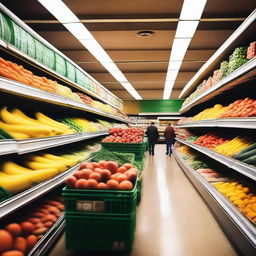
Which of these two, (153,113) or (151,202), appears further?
(153,113)

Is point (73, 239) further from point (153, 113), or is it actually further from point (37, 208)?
point (153, 113)

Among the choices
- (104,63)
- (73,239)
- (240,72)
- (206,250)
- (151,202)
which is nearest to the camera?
(73,239)

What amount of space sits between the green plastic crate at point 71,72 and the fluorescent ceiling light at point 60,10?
0.85 metres

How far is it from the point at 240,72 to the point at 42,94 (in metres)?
2.06

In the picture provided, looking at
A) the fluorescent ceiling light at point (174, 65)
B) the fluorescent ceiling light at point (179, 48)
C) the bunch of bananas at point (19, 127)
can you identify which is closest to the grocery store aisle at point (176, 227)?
the bunch of bananas at point (19, 127)

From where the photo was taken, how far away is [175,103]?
1616 centimetres

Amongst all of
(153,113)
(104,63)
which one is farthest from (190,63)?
(153,113)

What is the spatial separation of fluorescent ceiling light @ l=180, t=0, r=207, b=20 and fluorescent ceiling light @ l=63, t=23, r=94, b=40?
1.83 meters

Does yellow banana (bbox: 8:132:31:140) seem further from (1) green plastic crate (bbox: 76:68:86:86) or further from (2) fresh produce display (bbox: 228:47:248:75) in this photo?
(2) fresh produce display (bbox: 228:47:248:75)

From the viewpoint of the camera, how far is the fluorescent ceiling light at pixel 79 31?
422cm

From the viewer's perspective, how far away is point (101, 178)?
186 centimetres

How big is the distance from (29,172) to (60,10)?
2851mm

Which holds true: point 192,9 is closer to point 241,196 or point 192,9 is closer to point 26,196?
point 241,196

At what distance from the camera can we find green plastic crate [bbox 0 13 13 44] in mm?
1969
